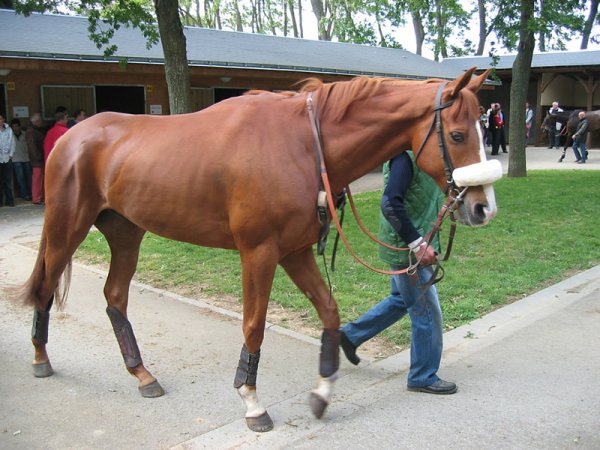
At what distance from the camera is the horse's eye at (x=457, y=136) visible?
295 centimetres

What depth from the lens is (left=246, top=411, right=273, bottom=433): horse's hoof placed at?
3.35 m

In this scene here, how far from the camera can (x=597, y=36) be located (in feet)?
151

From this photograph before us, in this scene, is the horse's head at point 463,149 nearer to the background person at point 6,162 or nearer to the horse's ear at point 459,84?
the horse's ear at point 459,84

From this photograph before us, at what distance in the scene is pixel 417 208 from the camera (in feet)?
12.0

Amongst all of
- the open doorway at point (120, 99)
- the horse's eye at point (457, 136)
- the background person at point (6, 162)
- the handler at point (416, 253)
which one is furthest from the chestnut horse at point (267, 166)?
the open doorway at point (120, 99)

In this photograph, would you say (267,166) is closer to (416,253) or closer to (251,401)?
(416,253)

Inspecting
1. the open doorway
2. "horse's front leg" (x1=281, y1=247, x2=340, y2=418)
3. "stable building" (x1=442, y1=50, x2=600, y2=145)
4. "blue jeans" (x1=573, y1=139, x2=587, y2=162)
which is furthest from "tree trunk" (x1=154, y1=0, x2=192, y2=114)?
"stable building" (x1=442, y1=50, x2=600, y2=145)

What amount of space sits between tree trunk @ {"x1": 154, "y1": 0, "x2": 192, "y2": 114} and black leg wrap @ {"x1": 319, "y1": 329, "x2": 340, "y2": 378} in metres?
5.59

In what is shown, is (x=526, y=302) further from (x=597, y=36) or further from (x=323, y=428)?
(x=597, y=36)

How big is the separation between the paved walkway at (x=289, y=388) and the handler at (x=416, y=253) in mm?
188

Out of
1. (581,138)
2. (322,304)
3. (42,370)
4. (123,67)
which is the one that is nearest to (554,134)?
(581,138)

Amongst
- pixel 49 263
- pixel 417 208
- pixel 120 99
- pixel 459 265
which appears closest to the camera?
pixel 417 208

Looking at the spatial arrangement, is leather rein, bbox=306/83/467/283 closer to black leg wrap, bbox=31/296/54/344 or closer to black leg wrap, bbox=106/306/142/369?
black leg wrap, bbox=106/306/142/369

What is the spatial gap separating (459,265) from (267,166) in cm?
432
